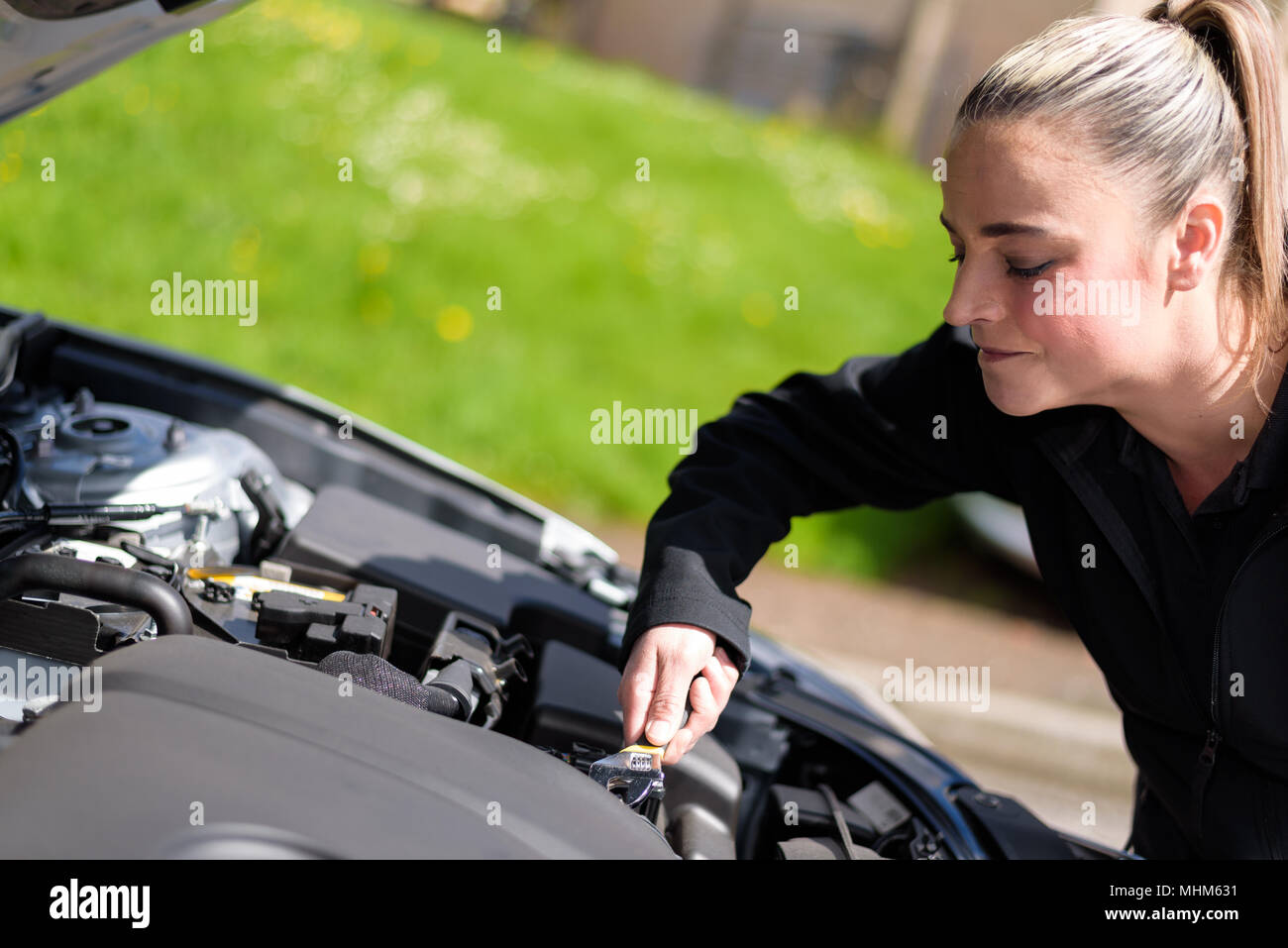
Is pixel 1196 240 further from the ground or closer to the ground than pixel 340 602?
further from the ground

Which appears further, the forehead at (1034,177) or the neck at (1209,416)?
the neck at (1209,416)

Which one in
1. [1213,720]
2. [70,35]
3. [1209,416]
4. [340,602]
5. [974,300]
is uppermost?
[70,35]

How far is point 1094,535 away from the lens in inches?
63.8

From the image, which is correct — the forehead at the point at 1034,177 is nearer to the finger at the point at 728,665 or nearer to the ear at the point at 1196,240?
the ear at the point at 1196,240

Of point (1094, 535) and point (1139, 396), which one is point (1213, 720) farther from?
point (1139, 396)

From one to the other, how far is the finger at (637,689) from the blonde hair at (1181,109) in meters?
0.78

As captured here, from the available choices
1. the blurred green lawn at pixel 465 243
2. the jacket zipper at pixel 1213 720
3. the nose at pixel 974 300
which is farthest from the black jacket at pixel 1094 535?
the blurred green lawn at pixel 465 243

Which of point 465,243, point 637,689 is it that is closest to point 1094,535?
point 637,689

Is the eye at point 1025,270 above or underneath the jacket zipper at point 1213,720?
above

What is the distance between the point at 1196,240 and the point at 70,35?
4.94ft

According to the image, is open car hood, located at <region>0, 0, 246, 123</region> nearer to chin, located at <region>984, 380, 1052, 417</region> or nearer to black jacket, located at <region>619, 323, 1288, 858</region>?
black jacket, located at <region>619, 323, 1288, 858</region>

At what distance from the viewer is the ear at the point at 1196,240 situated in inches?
54.2

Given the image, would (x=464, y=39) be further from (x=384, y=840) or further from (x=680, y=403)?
(x=384, y=840)

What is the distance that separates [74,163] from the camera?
5344 mm
